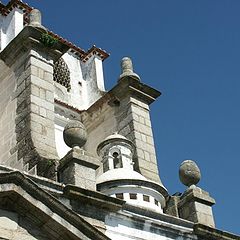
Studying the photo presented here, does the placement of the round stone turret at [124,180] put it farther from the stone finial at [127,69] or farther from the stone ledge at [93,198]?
the stone finial at [127,69]

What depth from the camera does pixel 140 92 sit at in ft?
60.1

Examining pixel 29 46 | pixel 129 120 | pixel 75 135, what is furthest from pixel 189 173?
pixel 29 46

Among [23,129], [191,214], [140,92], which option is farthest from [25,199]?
[140,92]

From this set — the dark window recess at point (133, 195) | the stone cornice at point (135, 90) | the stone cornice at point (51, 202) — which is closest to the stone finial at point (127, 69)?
the stone cornice at point (135, 90)

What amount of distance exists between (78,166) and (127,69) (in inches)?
222

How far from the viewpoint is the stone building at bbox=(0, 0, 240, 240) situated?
39.1ft

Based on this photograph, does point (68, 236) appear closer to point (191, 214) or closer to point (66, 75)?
point (191, 214)

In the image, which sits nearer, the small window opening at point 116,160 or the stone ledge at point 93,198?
the stone ledge at point 93,198

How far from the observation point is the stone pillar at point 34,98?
14891 millimetres

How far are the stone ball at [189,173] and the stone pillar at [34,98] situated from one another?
9.83 ft

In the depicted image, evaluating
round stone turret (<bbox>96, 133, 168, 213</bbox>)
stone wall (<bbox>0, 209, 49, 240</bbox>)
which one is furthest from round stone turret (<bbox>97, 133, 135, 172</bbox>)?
stone wall (<bbox>0, 209, 49, 240</bbox>)

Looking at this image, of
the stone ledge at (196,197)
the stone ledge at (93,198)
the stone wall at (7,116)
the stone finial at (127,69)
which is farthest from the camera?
the stone finial at (127,69)

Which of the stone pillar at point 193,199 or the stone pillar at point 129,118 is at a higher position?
the stone pillar at point 129,118

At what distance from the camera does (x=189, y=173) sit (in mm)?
15875
